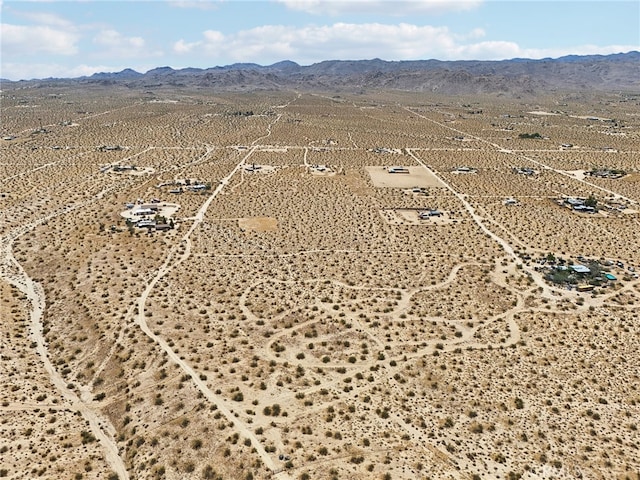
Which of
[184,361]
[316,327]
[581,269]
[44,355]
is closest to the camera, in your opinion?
[184,361]

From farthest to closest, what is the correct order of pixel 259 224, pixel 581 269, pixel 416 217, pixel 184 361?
pixel 416 217 → pixel 259 224 → pixel 581 269 → pixel 184 361

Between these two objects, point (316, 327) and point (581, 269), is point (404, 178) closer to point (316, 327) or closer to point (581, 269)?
point (581, 269)

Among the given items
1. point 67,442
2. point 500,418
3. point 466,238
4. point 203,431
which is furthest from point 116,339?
point 466,238

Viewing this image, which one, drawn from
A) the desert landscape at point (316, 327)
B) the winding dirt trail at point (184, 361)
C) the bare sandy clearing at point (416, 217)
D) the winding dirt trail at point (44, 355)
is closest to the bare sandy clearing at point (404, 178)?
the desert landscape at point (316, 327)

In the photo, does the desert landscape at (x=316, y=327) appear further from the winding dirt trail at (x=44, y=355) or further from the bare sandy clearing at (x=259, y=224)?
the bare sandy clearing at (x=259, y=224)

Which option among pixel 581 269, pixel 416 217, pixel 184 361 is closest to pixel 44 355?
pixel 184 361
